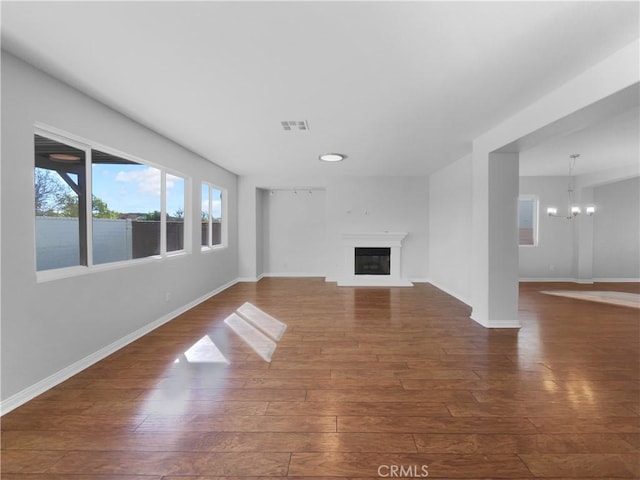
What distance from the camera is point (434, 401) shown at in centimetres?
206

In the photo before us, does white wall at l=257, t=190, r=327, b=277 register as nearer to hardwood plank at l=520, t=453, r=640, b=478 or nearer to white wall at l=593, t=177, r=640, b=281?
hardwood plank at l=520, t=453, r=640, b=478

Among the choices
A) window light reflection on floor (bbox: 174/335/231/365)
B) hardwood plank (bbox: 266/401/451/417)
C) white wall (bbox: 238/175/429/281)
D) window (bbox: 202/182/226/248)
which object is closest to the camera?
hardwood plank (bbox: 266/401/451/417)

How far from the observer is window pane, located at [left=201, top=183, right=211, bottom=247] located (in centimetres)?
523

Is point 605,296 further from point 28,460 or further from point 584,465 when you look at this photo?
point 28,460

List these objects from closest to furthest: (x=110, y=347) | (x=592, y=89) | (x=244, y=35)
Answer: (x=244, y=35), (x=592, y=89), (x=110, y=347)

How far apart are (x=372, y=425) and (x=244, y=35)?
8.69ft

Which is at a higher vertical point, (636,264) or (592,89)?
(592,89)

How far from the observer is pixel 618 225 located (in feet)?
21.4

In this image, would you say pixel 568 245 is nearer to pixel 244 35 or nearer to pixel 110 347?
pixel 244 35

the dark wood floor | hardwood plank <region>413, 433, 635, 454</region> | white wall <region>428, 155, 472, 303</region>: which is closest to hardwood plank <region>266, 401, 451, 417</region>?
the dark wood floor

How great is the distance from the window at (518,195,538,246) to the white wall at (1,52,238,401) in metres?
7.64

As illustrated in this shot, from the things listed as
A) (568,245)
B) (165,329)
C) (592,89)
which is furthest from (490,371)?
(568,245)

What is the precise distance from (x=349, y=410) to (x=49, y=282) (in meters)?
2.55

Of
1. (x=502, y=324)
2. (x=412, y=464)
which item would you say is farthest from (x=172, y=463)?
(x=502, y=324)
